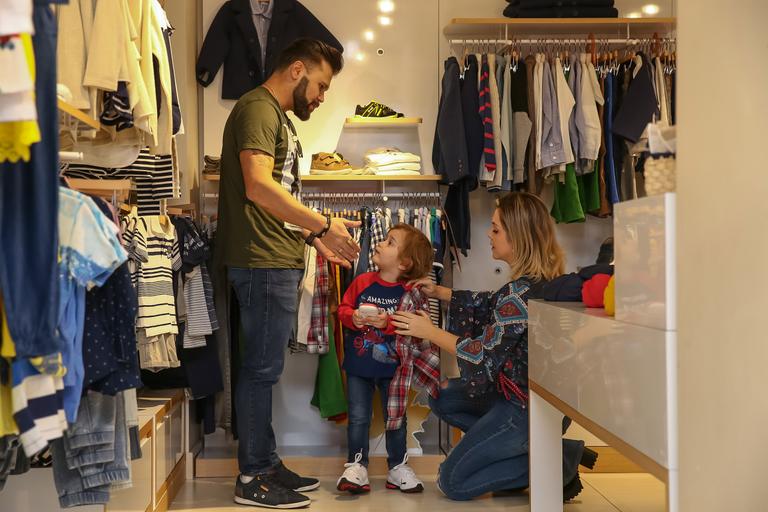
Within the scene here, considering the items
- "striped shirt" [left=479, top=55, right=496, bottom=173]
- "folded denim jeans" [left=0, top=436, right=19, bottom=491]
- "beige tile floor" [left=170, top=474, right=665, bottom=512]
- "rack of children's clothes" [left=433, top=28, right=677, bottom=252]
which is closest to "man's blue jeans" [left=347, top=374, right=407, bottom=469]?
"beige tile floor" [left=170, top=474, right=665, bottom=512]

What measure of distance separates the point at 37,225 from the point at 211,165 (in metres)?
2.75

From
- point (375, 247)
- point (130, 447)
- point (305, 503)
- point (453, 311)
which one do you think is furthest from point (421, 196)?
point (130, 447)

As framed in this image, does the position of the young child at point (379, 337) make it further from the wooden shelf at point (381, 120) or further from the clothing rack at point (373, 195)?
the wooden shelf at point (381, 120)

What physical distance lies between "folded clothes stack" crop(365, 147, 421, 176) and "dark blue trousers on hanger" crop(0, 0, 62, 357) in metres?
2.79

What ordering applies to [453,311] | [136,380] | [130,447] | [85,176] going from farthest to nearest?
[453,311] < [85,176] < [130,447] < [136,380]

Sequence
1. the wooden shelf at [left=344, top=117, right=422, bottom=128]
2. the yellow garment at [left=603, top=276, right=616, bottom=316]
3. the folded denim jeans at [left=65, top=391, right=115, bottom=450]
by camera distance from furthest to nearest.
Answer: the wooden shelf at [left=344, top=117, right=422, bottom=128], the yellow garment at [left=603, top=276, right=616, bottom=316], the folded denim jeans at [left=65, top=391, right=115, bottom=450]

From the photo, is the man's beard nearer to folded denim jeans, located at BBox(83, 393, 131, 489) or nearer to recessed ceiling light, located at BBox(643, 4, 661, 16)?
folded denim jeans, located at BBox(83, 393, 131, 489)

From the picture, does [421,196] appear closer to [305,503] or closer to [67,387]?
[305,503]

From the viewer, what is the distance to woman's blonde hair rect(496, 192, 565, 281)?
3.46 metres

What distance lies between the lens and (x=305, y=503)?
358 cm

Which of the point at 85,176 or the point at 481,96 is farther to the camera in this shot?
the point at 481,96

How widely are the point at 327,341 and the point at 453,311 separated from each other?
656 mm

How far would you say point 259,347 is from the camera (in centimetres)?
359

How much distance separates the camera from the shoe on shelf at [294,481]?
3756 mm
